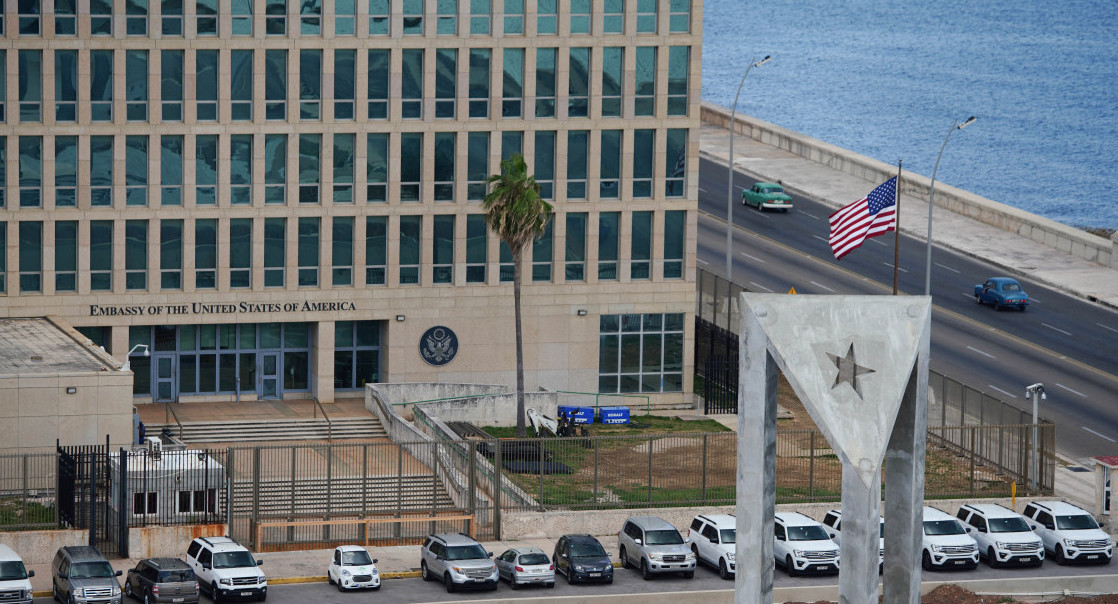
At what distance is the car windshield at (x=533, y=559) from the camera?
5062cm

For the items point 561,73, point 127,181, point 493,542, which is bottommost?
point 493,542

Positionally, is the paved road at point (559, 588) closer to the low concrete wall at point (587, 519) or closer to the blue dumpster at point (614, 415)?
the low concrete wall at point (587, 519)

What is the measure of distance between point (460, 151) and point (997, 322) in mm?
31475

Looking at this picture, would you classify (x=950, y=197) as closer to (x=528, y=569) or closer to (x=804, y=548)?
(x=804, y=548)

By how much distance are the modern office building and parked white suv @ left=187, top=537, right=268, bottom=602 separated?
847 inches

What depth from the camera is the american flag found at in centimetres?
6412

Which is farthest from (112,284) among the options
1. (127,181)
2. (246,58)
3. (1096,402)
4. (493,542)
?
(1096,402)

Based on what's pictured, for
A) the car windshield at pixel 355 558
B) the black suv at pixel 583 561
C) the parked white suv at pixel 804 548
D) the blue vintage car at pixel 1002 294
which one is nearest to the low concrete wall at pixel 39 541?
the car windshield at pixel 355 558

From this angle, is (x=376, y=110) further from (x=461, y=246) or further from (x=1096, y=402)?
(x=1096, y=402)

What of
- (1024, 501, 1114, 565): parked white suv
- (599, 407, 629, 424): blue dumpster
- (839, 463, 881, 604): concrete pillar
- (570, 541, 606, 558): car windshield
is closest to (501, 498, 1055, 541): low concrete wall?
(570, 541, 606, 558): car windshield

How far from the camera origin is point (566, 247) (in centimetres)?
7288

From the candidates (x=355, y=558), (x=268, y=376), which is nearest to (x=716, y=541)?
(x=355, y=558)

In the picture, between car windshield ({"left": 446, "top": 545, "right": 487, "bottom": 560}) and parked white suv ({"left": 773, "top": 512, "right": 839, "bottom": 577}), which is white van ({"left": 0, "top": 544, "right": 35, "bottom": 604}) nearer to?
car windshield ({"left": 446, "top": 545, "right": 487, "bottom": 560})

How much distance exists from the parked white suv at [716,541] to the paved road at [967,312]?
22.4 meters
